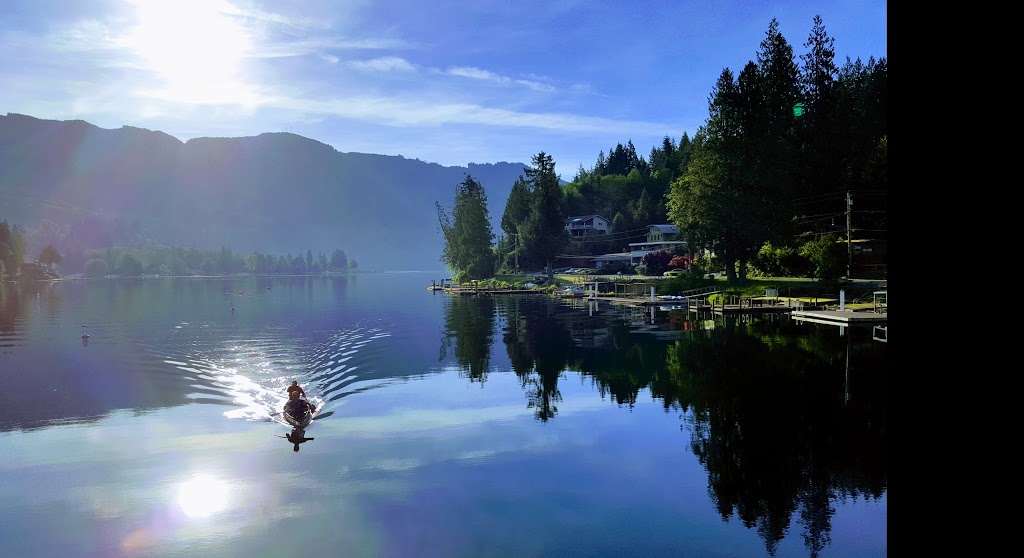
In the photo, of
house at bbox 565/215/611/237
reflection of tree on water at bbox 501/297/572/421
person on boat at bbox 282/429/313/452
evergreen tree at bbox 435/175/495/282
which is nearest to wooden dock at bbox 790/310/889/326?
reflection of tree on water at bbox 501/297/572/421

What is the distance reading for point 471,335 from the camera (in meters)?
64.3

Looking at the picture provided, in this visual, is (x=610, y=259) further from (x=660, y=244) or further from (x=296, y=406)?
(x=296, y=406)

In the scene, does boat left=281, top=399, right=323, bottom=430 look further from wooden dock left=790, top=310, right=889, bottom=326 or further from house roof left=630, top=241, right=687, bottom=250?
house roof left=630, top=241, right=687, bottom=250

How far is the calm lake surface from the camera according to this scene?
17.6 metres

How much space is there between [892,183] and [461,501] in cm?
1843

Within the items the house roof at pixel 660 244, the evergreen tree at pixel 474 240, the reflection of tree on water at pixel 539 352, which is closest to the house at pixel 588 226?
the house roof at pixel 660 244

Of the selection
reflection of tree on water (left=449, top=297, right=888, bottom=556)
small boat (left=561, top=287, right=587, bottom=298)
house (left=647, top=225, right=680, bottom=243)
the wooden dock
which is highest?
house (left=647, top=225, right=680, bottom=243)

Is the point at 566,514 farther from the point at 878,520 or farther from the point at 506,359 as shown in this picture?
the point at 506,359

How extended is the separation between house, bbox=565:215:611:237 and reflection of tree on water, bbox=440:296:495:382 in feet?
188

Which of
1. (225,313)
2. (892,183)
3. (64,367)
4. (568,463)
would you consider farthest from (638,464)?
(225,313)

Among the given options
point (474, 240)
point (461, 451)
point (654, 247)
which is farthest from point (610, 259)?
point (461, 451)

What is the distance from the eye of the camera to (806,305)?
66.8m

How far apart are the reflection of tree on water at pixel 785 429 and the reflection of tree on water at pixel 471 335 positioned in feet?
44.9

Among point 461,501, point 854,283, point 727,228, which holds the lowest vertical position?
point 461,501
